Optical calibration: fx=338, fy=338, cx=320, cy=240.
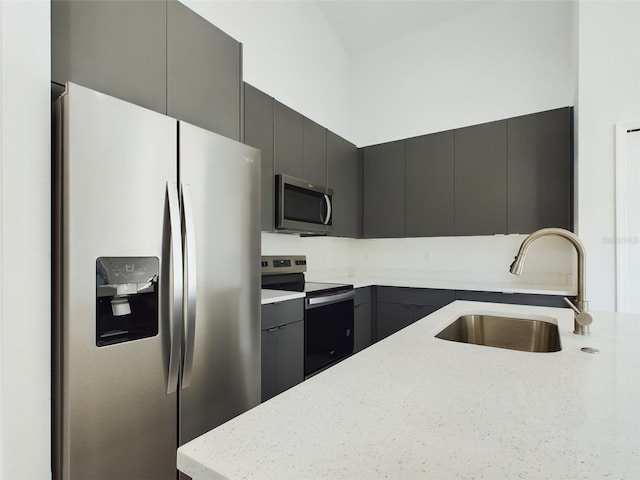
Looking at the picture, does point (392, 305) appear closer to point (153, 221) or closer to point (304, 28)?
point (153, 221)

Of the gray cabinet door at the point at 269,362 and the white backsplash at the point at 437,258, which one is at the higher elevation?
the white backsplash at the point at 437,258

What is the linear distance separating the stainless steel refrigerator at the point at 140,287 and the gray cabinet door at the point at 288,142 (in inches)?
36.5

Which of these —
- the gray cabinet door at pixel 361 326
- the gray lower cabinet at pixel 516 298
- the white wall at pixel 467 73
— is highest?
the white wall at pixel 467 73

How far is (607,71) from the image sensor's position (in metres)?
2.46

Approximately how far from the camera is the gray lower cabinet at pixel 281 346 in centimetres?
206

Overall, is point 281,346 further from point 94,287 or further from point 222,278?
point 94,287

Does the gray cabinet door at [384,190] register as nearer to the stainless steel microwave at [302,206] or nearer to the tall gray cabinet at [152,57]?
the stainless steel microwave at [302,206]

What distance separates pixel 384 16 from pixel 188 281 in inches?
141

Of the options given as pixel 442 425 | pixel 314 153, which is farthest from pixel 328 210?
pixel 442 425

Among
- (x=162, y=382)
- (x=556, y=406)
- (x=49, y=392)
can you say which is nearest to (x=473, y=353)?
(x=556, y=406)

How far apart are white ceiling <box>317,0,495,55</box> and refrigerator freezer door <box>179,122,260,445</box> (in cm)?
269

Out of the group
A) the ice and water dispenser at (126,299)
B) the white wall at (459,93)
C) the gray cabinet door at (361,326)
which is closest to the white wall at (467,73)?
the white wall at (459,93)

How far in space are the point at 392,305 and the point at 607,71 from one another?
2467 millimetres

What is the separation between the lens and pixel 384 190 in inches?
144
